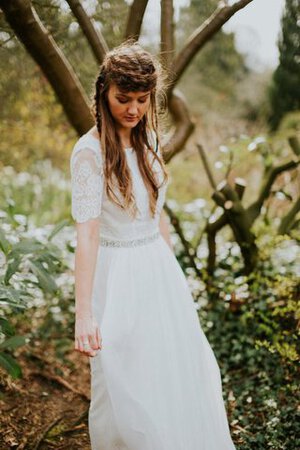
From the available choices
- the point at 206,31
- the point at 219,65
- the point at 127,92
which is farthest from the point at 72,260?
the point at 219,65

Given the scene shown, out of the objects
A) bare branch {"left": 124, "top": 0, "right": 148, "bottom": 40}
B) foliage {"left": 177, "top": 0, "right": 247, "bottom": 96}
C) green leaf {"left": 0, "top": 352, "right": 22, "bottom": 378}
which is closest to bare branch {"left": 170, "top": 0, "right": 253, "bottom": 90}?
bare branch {"left": 124, "top": 0, "right": 148, "bottom": 40}

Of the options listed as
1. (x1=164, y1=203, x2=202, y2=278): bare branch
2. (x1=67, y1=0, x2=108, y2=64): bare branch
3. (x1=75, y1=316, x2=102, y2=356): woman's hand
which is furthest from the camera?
A: (x1=164, y1=203, x2=202, y2=278): bare branch

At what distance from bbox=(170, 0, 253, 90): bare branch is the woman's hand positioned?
5.50ft

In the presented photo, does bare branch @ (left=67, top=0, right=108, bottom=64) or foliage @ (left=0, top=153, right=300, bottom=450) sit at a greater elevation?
bare branch @ (left=67, top=0, right=108, bottom=64)

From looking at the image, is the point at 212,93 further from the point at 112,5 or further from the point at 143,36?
the point at 112,5

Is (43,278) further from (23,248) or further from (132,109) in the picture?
(132,109)

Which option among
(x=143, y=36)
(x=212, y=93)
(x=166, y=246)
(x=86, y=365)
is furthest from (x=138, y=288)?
(x=212, y=93)

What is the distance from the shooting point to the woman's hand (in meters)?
1.77

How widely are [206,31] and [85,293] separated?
180 centimetres

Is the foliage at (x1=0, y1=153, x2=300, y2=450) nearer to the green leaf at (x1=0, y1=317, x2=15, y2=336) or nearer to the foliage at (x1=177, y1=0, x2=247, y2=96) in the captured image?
the green leaf at (x1=0, y1=317, x2=15, y2=336)

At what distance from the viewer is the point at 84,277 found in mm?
1784

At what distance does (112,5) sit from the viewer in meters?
3.59

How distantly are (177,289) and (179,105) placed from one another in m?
1.81

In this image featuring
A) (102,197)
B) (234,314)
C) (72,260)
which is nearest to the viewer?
(102,197)
